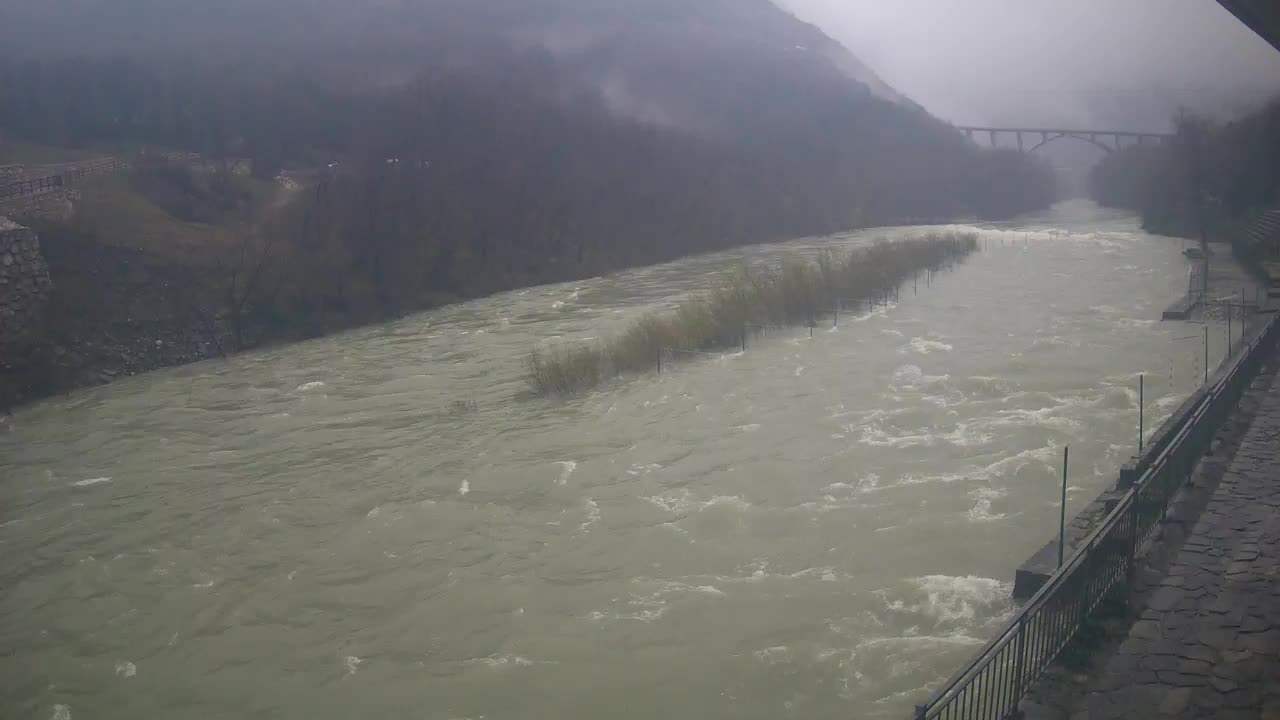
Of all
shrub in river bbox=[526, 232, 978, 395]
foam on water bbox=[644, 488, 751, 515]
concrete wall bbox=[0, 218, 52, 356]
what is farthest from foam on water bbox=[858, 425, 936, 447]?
concrete wall bbox=[0, 218, 52, 356]

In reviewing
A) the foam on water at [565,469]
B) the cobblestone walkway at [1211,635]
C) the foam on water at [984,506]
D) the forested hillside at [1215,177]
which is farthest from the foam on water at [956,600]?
the forested hillside at [1215,177]

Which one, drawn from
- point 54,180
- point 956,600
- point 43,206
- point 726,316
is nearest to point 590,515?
point 956,600

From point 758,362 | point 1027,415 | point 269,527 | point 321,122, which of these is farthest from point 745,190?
point 269,527

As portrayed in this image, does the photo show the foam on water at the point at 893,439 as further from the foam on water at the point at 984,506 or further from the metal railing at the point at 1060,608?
the metal railing at the point at 1060,608

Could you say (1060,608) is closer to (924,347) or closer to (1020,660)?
(1020,660)

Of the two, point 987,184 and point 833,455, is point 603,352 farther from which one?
point 987,184

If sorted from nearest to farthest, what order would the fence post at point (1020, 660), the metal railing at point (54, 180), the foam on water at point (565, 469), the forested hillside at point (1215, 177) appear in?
the fence post at point (1020, 660) → the foam on water at point (565, 469) → the metal railing at point (54, 180) → the forested hillside at point (1215, 177)
